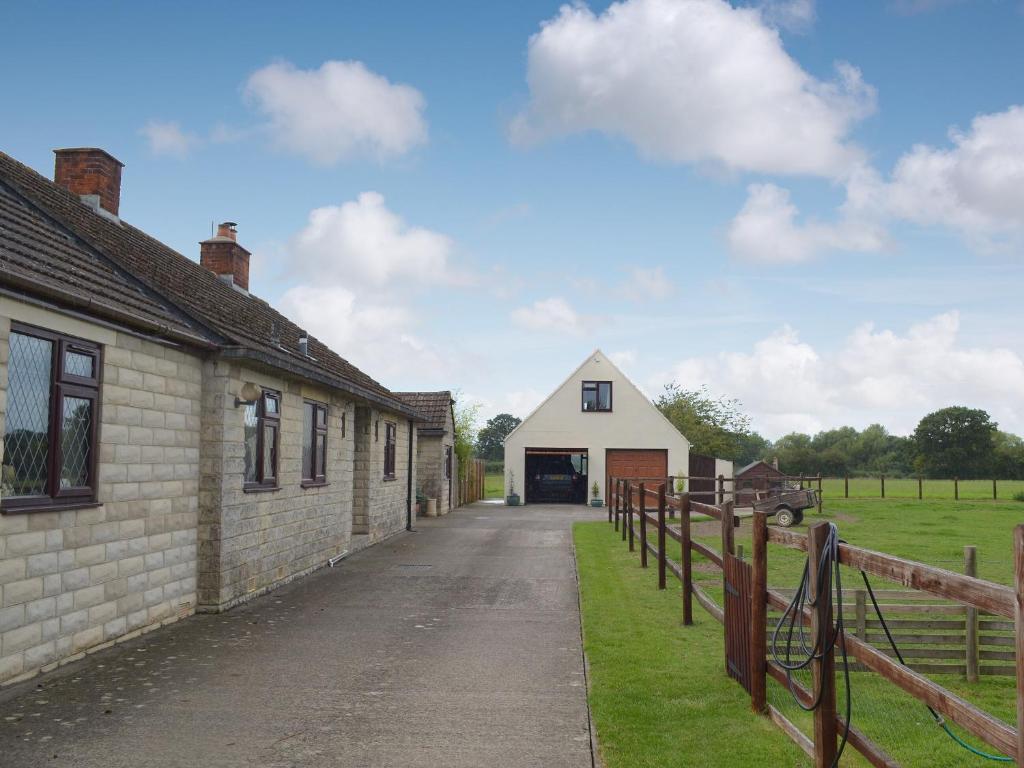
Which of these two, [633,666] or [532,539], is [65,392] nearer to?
[633,666]

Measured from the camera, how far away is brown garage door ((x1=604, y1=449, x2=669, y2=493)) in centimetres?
3641

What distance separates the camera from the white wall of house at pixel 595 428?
36469 mm

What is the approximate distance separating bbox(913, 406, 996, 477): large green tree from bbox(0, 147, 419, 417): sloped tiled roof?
258ft

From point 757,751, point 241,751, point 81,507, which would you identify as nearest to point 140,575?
Result: point 81,507

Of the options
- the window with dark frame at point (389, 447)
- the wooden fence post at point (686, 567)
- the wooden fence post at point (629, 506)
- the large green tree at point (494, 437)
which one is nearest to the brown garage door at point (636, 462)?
the window with dark frame at point (389, 447)

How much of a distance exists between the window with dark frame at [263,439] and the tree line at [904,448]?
43720mm

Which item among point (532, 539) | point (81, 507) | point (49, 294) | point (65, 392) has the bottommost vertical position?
point (532, 539)

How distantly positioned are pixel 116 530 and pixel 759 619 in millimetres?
5902

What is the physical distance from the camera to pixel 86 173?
13781 millimetres

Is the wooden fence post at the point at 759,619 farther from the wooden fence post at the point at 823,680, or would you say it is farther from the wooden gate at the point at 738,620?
the wooden fence post at the point at 823,680

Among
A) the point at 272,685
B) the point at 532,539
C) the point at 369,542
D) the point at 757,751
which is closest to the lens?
→ the point at 757,751

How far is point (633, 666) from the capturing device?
760 centimetres

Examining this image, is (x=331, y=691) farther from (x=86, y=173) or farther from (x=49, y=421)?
(x=86, y=173)

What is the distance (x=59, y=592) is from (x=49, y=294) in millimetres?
2478
